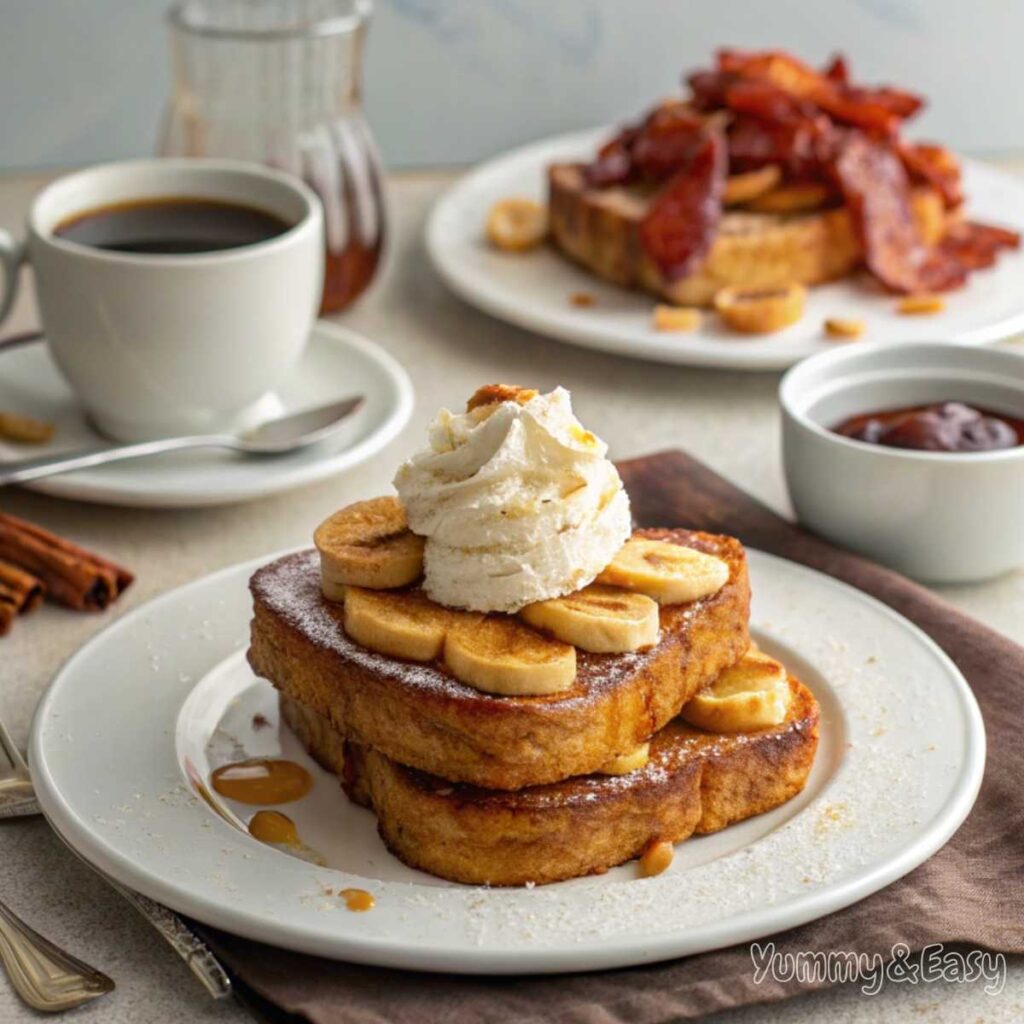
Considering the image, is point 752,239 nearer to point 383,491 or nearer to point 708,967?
point 383,491

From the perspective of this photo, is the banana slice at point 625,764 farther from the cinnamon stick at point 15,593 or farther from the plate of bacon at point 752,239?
the plate of bacon at point 752,239

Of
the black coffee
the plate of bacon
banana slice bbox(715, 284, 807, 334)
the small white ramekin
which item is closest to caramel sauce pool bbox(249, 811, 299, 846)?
the small white ramekin

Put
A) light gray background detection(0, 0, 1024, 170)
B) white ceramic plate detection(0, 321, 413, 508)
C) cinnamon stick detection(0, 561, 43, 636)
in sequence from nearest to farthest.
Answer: cinnamon stick detection(0, 561, 43, 636), white ceramic plate detection(0, 321, 413, 508), light gray background detection(0, 0, 1024, 170)

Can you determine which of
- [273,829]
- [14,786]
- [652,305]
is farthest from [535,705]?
[652,305]

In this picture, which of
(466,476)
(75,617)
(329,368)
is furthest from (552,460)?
(329,368)

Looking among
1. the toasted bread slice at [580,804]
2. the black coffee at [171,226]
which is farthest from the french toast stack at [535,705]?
the black coffee at [171,226]

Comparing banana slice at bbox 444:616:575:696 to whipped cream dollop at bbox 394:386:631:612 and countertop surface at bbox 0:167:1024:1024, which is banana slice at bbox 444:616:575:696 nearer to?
whipped cream dollop at bbox 394:386:631:612
